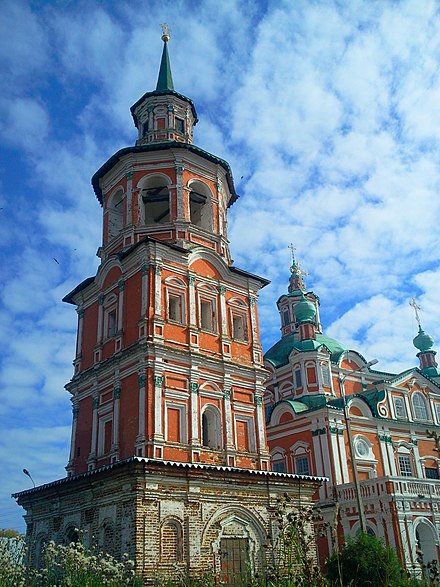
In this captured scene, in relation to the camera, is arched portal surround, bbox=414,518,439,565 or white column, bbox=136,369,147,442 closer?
white column, bbox=136,369,147,442

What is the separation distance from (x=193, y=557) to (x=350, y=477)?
13754mm

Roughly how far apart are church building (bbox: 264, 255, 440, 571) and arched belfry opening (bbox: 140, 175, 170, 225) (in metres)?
10.6

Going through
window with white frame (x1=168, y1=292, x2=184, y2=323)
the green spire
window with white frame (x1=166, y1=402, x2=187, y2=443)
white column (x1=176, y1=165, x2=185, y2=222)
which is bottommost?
window with white frame (x1=166, y1=402, x2=187, y2=443)

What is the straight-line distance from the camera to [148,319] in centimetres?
1961

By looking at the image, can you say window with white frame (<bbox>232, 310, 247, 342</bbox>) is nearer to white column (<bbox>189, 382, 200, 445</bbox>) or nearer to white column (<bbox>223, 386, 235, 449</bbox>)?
white column (<bbox>223, 386, 235, 449</bbox>)

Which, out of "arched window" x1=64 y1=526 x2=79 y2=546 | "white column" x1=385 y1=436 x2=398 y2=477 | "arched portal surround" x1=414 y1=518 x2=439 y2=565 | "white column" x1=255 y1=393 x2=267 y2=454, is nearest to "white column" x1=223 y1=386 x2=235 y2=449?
"white column" x1=255 y1=393 x2=267 y2=454

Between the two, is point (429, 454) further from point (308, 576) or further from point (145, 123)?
point (308, 576)

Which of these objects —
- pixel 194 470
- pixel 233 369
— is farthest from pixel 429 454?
pixel 194 470

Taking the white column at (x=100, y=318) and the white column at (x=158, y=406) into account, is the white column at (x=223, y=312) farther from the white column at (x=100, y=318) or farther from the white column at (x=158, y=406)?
the white column at (x=100, y=318)

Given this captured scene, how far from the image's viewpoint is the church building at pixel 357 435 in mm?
23516

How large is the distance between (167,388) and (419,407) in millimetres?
20722

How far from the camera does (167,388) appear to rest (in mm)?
19094

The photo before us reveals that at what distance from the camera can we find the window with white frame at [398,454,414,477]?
31.0 meters

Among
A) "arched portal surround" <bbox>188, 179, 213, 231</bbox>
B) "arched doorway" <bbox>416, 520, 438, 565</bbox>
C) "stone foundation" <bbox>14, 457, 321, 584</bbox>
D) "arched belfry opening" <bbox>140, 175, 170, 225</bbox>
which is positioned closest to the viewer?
"stone foundation" <bbox>14, 457, 321, 584</bbox>
